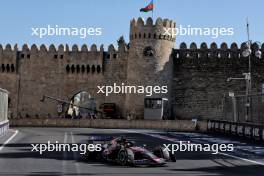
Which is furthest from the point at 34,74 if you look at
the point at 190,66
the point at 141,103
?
the point at 190,66

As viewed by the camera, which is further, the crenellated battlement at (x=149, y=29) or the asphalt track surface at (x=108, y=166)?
the crenellated battlement at (x=149, y=29)

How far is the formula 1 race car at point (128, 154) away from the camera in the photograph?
1255 centimetres

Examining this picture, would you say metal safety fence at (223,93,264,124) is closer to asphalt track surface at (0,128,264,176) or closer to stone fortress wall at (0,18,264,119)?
asphalt track surface at (0,128,264,176)

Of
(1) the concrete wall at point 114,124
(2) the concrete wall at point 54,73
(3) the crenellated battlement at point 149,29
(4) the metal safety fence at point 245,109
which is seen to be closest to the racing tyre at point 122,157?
(4) the metal safety fence at point 245,109

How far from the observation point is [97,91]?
4553cm

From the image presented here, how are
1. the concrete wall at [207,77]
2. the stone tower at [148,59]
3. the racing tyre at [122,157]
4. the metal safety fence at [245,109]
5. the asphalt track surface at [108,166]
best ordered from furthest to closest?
the concrete wall at [207,77] → the stone tower at [148,59] → the metal safety fence at [245,109] → the racing tyre at [122,157] → the asphalt track surface at [108,166]

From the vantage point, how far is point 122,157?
12.9 metres

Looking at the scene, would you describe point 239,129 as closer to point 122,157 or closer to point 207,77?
point 122,157

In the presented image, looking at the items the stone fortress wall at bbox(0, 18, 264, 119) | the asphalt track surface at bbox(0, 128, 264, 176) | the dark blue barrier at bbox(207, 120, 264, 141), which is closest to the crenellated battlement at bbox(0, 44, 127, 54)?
the stone fortress wall at bbox(0, 18, 264, 119)

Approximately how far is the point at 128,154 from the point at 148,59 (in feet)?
100

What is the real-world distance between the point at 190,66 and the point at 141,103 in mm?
5482

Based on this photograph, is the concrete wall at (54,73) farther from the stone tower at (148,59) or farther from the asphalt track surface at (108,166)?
the asphalt track surface at (108,166)

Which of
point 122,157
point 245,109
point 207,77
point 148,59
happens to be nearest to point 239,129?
point 245,109

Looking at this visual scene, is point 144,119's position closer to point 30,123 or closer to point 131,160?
point 30,123
